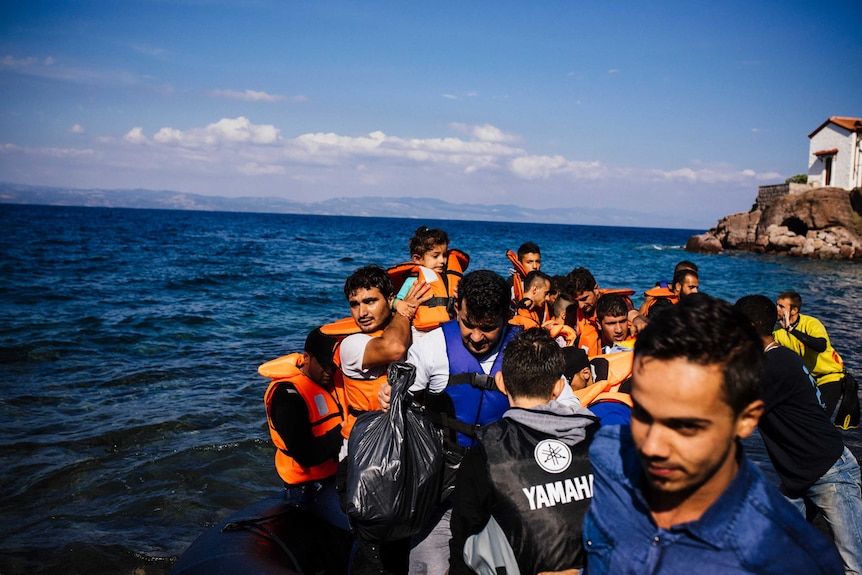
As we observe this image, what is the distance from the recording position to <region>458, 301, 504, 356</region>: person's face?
3273 mm

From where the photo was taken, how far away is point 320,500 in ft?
13.3

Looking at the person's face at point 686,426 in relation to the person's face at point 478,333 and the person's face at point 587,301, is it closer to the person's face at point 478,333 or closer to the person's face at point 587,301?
the person's face at point 478,333

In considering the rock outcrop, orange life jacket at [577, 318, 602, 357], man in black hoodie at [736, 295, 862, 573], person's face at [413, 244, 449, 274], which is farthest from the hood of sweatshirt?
the rock outcrop

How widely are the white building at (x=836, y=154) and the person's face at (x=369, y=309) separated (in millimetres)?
51275

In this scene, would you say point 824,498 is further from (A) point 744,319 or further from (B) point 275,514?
(B) point 275,514

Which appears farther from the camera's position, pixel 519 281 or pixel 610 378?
pixel 519 281

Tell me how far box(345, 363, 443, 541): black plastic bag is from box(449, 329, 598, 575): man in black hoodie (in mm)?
427

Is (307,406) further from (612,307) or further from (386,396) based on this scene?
(612,307)

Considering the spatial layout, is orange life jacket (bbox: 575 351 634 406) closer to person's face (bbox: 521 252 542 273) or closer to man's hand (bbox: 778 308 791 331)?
man's hand (bbox: 778 308 791 331)

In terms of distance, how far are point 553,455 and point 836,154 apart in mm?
56123

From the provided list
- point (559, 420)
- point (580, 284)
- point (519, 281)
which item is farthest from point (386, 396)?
point (519, 281)

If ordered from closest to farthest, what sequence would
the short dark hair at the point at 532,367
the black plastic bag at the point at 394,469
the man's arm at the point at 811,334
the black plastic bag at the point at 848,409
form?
1. the short dark hair at the point at 532,367
2. the black plastic bag at the point at 394,469
3. the black plastic bag at the point at 848,409
4. the man's arm at the point at 811,334

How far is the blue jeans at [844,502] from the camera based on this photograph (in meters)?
3.88

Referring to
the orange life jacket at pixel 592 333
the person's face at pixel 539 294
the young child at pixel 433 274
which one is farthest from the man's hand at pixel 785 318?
the young child at pixel 433 274
